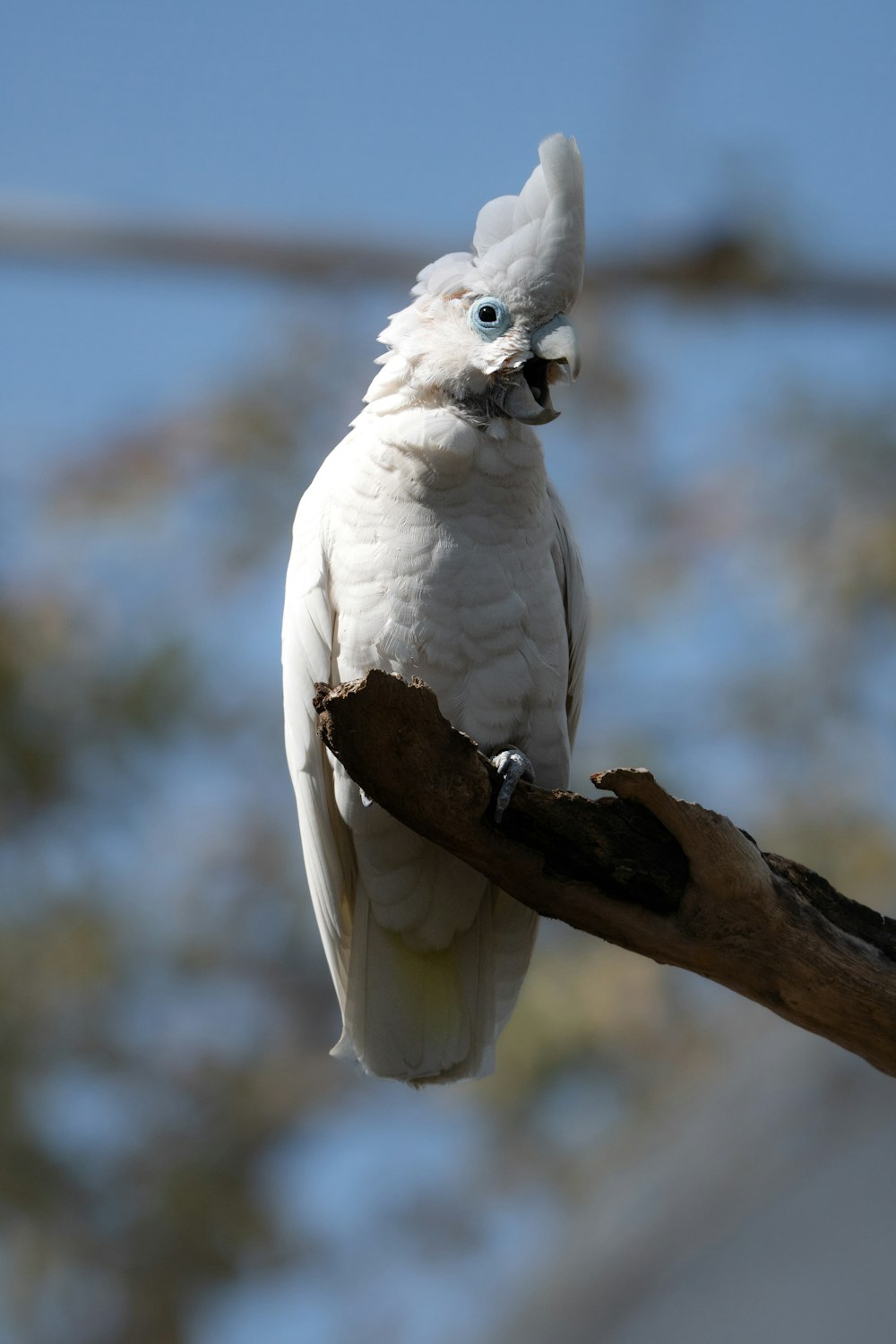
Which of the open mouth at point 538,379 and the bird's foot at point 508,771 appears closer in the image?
the bird's foot at point 508,771

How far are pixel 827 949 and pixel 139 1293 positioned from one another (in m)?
5.27

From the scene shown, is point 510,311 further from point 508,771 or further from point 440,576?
point 508,771

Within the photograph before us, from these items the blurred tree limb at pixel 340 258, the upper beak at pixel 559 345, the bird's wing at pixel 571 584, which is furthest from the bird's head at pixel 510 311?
the blurred tree limb at pixel 340 258

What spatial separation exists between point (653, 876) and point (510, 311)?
929 millimetres

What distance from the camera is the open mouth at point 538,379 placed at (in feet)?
6.97

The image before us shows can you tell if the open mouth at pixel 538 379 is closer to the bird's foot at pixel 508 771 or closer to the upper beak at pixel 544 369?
the upper beak at pixel 544 369

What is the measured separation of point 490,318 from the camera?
2.11 meters

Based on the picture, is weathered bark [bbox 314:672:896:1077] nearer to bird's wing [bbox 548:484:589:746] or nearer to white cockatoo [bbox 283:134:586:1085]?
white cockatoo [bbox 283:134:586:1085]

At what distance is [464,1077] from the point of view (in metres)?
2.40

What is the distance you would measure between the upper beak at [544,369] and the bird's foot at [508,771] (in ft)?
1.80

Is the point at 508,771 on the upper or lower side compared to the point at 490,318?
lower

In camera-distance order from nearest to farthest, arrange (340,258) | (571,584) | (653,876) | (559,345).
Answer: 1. (653,876)
2. (559,345)
3. (571,584)
4. (340,258)

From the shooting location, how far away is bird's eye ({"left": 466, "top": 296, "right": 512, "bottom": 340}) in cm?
210

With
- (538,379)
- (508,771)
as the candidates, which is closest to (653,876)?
(508,771)
